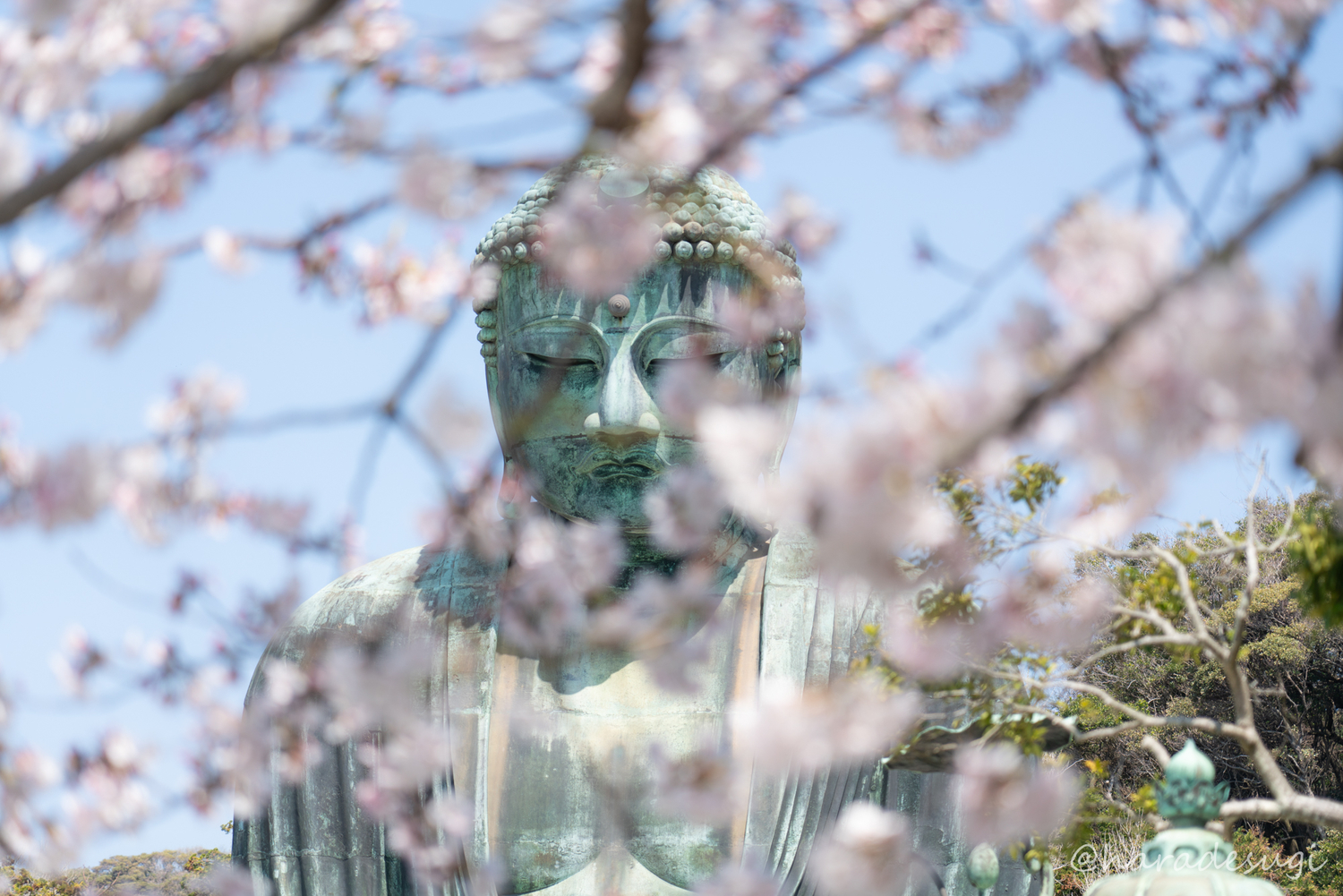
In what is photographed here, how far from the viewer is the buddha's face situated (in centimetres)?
493

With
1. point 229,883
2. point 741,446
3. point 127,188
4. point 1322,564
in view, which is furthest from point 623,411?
point 741,446

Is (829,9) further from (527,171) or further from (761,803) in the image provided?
(761,803)

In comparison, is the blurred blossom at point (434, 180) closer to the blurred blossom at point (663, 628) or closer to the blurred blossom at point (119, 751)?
the blurred blossom at point (663, 628)

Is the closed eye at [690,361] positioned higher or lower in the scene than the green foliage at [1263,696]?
higher

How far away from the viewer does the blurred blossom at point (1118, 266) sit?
2191 millimetres

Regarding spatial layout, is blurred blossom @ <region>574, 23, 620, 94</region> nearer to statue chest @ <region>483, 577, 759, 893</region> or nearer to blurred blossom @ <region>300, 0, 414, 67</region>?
blurred blossom @ <region>300, 0, 414, 67</region>

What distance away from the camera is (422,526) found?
3961 mm

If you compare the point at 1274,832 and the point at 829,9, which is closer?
the point at 829,9

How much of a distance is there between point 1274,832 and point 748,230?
17.0 metres

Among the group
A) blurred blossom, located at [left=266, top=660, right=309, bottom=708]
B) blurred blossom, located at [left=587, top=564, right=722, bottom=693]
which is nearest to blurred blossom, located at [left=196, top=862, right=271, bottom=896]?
blurred blossom, located at [left=266, top=660, right=309, bottom=708]

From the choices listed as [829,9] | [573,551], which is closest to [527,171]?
[829,9]

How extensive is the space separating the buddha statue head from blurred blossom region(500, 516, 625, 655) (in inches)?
7.4

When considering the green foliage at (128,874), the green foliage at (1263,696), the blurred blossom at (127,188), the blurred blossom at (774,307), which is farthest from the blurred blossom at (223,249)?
the green foliage at (1263,696)

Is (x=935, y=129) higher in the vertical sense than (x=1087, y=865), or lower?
higher
